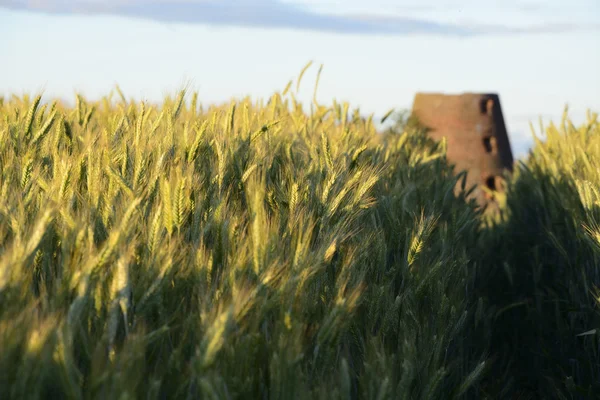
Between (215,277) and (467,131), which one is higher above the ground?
(467,131)

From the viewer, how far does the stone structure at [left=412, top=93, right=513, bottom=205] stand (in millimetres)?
8953

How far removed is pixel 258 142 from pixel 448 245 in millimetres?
880

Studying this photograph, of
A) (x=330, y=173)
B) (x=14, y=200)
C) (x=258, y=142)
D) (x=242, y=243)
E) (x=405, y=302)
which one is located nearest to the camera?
(x=242, y=243)

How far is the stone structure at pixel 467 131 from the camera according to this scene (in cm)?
895

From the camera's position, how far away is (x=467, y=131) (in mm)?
8984

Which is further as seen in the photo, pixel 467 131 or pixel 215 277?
pixel 467 131

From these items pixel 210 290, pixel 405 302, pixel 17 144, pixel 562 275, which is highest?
pixel 17 144

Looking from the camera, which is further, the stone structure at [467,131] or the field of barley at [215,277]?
the stone structure at [467,131]

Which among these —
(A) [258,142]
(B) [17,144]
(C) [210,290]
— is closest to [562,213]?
(A) [258,142]

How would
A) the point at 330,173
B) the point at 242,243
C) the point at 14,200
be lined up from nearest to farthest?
the point at 242,243 < the point at 14,200 < the point at 330,173

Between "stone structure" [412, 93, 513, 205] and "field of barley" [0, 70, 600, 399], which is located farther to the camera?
"stone structure" [412, 93, 513, 205]

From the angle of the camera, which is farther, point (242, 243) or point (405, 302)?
point (405, 302)

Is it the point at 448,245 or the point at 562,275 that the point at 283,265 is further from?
the point at 562,275

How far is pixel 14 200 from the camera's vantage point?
192 centimetres
